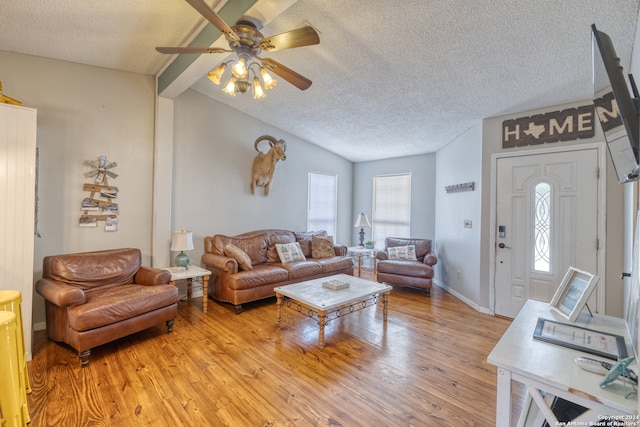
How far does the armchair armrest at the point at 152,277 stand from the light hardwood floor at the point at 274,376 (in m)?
0.50

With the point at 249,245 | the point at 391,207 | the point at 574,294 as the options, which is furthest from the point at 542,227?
the point at 249,245

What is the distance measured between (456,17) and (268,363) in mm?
3081

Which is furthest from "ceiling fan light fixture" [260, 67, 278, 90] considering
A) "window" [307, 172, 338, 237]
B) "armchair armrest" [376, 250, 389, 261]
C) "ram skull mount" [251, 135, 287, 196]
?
"armchair armrest" [376, 250, 389, 261]

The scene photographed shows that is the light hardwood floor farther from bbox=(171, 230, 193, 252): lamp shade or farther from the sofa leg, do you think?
bbox=(171, 230, 193, 252): lamp shade

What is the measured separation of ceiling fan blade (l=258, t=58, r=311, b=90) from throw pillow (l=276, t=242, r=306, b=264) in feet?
8.98

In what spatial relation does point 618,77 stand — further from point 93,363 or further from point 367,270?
point 367,270

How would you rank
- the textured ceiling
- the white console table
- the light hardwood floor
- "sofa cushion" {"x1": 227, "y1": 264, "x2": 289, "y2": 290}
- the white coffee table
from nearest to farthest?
the white console table < the light hardwood floor < the textured ceiling < the white coffee table < "sofa cushion" {"x1": 227, "y1": 264, "x2": 289, "y2": 290}

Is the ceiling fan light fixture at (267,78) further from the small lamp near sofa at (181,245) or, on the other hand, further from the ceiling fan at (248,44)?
the small lamp near sofa at (181,245)

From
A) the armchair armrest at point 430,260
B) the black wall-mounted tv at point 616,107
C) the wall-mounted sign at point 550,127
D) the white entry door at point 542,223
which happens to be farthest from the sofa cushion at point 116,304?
the wall-mounted sign at point 550,127

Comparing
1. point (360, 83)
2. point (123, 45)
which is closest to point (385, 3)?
point (360, 83)

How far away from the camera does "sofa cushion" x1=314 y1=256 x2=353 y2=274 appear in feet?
14.9

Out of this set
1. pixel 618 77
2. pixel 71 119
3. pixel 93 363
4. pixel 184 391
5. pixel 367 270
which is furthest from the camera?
pixel 367 270

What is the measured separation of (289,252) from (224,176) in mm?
1570

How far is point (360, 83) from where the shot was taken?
321 cm
